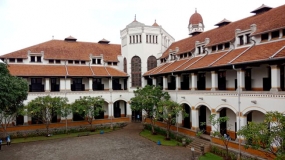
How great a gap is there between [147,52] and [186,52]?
8.15 meters

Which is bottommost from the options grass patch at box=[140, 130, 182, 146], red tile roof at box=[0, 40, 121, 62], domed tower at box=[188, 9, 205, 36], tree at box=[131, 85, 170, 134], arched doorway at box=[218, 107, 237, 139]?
grass patch at box=[140, 130, 182, 146]

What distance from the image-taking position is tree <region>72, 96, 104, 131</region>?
28.5m

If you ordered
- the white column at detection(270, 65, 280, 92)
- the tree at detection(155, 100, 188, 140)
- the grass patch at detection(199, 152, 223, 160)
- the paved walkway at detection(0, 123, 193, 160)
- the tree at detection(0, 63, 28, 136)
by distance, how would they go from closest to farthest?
the white column at detection(270, 65, 280, 92) → the grass patch at detection(199, 152, 223, 160) → the paved walkway at detection(0, 123, 193, 160) → the tree at detection(0, 63, 28, 136) → the tree at detection(155, 100, 188, 140)

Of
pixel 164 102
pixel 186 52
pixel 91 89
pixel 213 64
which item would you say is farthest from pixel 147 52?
pixel 213 64

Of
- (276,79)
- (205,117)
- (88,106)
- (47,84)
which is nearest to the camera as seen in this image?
(276,79)

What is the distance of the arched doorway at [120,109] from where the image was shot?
35.5 metres

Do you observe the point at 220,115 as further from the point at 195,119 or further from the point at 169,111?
the point at 169,111

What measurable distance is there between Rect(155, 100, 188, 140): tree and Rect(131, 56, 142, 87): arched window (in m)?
11.3

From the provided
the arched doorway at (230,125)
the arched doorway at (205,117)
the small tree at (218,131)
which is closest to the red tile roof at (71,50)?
the arched doorway at (205,117)

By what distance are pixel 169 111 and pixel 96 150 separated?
29.2ft

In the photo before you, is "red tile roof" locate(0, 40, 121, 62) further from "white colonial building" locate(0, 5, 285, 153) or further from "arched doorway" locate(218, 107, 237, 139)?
"arched doorway" locate(218, 107, 237, 139)

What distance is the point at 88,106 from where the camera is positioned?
2883 centimetres

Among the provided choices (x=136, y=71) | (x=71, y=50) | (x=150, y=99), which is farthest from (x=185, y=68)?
(x=71, y=50)

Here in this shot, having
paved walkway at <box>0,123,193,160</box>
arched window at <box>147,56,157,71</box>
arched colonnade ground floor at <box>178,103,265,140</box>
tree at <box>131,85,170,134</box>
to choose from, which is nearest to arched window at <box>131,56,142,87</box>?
arched window at <box>147,56,157,71</box>
